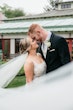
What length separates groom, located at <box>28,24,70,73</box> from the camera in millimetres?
3893

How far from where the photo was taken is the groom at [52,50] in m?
3.89

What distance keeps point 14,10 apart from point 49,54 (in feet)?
311

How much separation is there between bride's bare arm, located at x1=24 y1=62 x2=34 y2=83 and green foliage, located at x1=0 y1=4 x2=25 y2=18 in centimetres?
8935

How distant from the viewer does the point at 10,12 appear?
95625 millimetres

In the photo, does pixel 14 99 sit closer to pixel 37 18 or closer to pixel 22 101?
pixel 22 101

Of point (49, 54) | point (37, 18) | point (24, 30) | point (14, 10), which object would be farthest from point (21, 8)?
point (49, 54)

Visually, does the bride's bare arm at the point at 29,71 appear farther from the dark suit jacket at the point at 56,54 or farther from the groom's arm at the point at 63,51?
the groom's arm at the point at 63,51

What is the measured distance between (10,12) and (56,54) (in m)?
92.5

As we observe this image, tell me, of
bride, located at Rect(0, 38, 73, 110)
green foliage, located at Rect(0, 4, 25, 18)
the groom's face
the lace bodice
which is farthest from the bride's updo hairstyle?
green foliage, located at Rect(0, 4, 25, 18)

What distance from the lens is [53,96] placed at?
1.65m

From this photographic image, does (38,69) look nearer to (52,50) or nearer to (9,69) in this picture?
(52,50)

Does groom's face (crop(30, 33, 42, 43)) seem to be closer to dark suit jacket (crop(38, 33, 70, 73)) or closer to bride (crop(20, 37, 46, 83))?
bride (crop(20, 37, 46, 83))

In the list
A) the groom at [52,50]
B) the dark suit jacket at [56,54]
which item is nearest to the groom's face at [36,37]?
the groom at [52,50]

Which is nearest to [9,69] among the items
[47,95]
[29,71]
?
[29,71]
